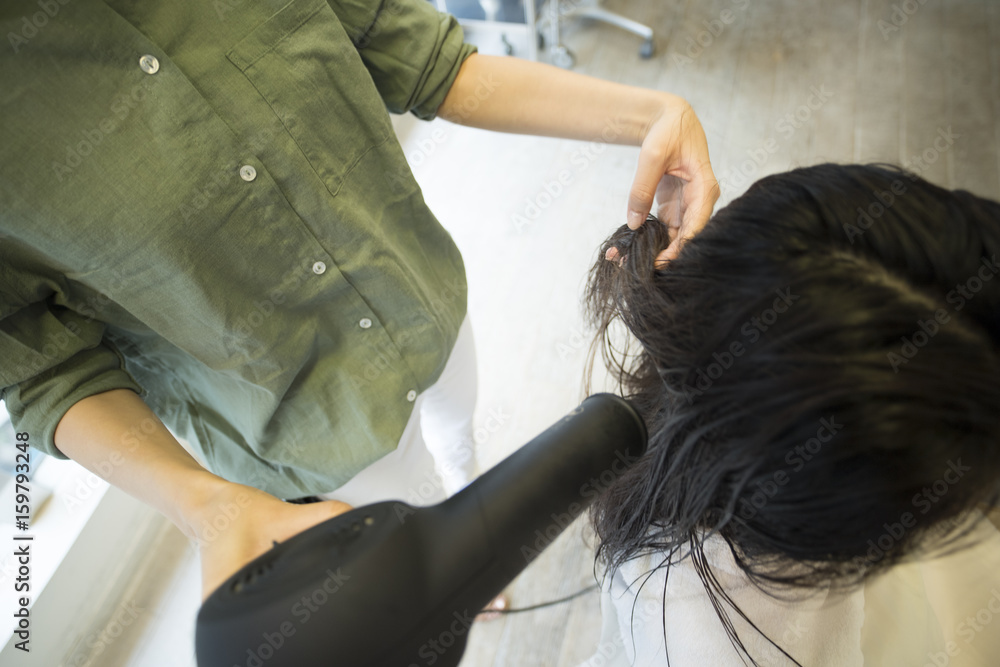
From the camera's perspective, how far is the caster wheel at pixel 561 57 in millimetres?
2139

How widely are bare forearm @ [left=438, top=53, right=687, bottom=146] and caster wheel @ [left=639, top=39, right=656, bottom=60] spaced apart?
67.2 inches

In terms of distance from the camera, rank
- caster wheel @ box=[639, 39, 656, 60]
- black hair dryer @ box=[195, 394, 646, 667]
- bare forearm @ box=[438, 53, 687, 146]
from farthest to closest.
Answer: caster wheel @ box=[639, 39, 656, 60]
bare forearm @ box=[438, 53, 687, 146]
black hair dryer @ box=[195, 394, 646, 667]

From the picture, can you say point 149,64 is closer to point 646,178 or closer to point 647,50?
point 646,178

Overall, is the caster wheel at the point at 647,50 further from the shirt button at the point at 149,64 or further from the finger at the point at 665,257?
the shirt button at the point at 149,64

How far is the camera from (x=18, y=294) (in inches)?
17.4

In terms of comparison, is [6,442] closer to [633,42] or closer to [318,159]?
[318,159]

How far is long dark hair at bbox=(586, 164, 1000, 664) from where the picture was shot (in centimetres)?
38

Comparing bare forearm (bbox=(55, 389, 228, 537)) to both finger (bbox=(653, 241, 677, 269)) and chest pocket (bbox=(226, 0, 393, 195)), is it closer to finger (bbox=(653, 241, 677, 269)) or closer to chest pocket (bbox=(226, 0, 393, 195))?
chest pocket (bbox=(226, 0, 393, 195))

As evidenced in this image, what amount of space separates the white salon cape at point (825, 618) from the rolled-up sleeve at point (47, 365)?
0.57m

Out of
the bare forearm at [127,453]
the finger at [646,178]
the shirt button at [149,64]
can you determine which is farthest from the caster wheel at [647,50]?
the bare forearm at [127,453]

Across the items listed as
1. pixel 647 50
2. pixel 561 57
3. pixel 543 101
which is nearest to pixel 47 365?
pixel 543 101

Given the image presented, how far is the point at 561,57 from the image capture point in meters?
2.15

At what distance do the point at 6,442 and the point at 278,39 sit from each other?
958 mm


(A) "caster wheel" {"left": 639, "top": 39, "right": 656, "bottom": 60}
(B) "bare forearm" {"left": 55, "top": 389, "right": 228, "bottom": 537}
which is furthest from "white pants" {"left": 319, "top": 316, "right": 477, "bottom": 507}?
(A) "caster wheel" {"left": 639, "top": 39, "right": 656, "bottom": 60}
